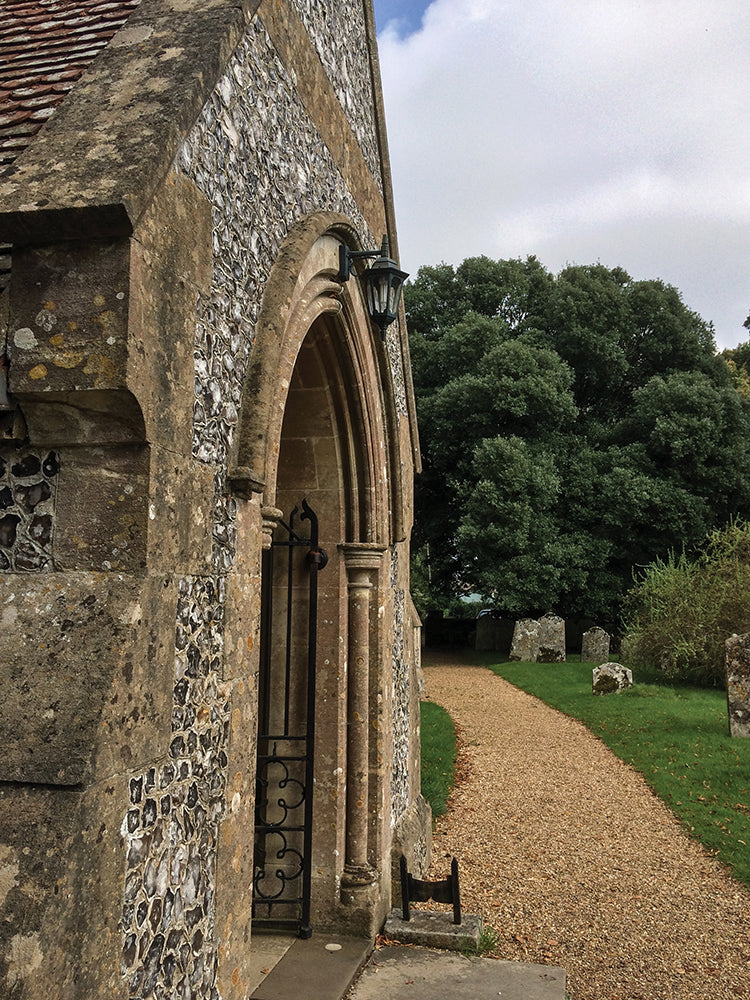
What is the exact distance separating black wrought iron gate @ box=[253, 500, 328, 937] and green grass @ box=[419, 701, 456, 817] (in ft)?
12.7

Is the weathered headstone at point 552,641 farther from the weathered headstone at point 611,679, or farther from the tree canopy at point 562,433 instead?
the weathered headstone at point 611,679

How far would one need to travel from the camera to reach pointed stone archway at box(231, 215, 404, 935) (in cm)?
516

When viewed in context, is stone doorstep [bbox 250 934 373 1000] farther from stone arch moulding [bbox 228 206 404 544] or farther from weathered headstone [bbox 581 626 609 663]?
weathered headstone [bbox 581 626 609 663]

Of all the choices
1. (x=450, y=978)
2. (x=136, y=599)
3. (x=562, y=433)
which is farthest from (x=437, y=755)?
(x=562, y=433)

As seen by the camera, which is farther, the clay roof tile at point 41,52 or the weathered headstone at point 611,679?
the weathered headstone at point 611,679

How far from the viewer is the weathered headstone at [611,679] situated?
14.9 meters

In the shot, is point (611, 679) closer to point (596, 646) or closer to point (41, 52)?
point (596, 646)

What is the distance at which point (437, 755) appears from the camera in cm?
1100

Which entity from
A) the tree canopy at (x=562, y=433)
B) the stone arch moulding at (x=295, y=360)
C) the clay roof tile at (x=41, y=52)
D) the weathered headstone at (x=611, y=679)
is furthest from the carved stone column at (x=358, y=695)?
the tree canopy at (x=562, y=433)

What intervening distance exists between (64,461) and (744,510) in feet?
76.7

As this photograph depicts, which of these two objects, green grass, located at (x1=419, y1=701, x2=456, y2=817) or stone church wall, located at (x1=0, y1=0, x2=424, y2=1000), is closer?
stone church wall, located at (x1=0, y1=0, x2=424, y2=1000)

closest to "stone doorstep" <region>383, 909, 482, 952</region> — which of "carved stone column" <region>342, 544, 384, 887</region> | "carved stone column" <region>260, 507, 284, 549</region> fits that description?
"carved stone column" <region>342, 544, 384, 887</region>

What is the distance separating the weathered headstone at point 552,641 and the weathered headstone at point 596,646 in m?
0.73

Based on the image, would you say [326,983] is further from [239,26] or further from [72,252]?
[239,26]
